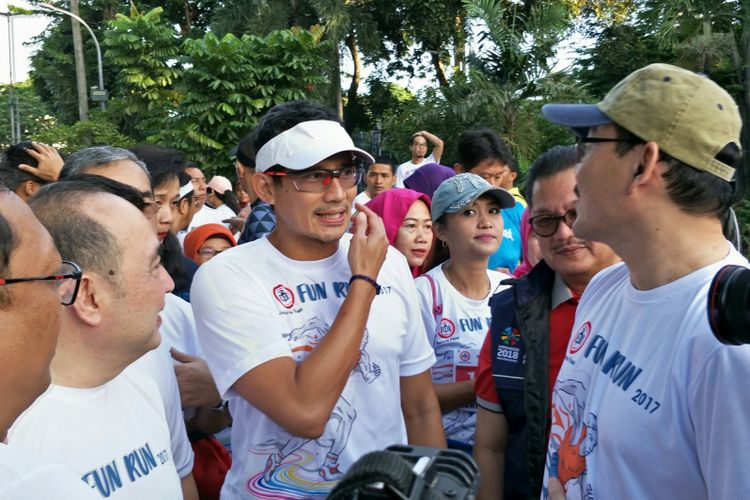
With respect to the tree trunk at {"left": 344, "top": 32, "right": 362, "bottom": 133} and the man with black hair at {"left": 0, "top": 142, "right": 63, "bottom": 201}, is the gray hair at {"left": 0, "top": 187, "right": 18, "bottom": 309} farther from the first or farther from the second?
the tree trunk at {"left": 344, "top": 32, "right": 362, "bottom": 133}

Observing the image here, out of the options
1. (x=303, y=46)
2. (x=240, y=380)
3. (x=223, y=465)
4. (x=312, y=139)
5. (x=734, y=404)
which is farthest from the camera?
(x=303, y=46)

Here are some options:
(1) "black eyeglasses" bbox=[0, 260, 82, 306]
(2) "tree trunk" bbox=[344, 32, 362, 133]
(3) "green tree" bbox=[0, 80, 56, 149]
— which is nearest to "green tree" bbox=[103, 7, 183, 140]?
(2) "tree trunk" bbox=[344, 32, 362, 133]

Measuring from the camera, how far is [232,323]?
2326 millimetres

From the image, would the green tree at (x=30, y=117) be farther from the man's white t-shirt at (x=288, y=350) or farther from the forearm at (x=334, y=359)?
the forearm at (x=334, y=359)

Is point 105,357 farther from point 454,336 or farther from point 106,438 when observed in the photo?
point 454,336

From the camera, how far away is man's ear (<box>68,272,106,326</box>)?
1938 mm

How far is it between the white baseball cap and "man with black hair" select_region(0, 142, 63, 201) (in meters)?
1.61

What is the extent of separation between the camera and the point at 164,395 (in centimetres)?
230

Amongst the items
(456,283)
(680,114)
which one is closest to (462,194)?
(456,283)

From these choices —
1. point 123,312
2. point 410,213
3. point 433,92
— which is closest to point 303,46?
point 433,92

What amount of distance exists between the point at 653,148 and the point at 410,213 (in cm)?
263

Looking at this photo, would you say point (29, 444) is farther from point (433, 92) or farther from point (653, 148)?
point (433, 92)

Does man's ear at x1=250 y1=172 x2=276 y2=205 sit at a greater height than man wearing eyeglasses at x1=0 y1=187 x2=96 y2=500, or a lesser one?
greater

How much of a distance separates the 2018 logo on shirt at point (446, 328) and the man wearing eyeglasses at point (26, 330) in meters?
2.18
